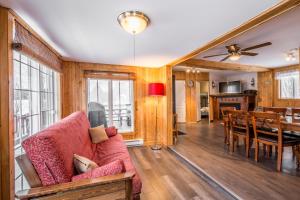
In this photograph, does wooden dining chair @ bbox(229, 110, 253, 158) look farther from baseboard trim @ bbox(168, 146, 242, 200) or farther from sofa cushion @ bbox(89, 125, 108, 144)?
sofa cushion @ bbox(89, 125, 108, 144)

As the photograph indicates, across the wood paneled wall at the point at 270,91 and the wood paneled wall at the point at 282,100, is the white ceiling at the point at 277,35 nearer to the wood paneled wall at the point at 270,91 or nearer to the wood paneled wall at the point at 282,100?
the wood paneled wall at the point at 282,100

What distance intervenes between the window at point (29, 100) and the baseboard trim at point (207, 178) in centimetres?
239

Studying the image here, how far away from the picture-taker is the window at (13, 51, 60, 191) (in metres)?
1.83

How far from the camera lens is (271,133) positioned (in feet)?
8.33

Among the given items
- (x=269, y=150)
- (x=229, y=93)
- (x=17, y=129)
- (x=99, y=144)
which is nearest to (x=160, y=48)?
(x=99, y=144)

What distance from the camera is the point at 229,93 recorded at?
23.5ft

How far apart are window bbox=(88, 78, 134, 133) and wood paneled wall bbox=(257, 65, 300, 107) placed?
5165 millimetres

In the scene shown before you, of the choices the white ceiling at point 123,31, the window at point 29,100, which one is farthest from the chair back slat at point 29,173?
the white ceiling at point 123,31

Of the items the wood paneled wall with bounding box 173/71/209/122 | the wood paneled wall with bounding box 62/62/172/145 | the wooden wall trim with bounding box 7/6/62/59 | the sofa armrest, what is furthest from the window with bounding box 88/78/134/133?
the wood paneled wall with bounding box 173/71/209/122

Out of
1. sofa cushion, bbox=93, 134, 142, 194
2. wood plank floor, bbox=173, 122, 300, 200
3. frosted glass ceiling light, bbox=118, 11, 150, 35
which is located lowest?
wood plank floor, bbox=173, 122, 300, 200

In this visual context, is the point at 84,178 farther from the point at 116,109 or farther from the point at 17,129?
the point at 116,109

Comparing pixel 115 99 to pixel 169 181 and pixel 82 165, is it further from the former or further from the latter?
pixel 82 165

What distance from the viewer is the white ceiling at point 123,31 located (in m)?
1.47

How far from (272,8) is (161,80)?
9.26ft
